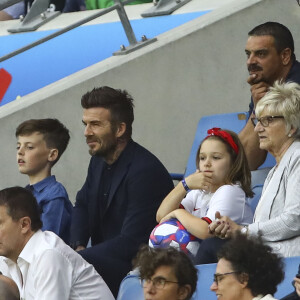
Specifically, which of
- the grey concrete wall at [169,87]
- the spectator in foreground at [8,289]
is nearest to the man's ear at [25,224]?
the spectator in foreground at [8,289]

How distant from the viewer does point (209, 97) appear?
27.9 feet

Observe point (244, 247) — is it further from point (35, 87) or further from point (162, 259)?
point (35, 87)

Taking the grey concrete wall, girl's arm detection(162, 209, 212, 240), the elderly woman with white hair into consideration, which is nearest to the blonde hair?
the elderly woman with white hair

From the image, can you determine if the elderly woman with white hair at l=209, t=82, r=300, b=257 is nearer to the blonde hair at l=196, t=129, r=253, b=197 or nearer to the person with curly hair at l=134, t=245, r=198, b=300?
the blonde hair at l=196, t=129, r=253, b=197

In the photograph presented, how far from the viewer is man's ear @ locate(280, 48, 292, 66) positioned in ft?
23.5

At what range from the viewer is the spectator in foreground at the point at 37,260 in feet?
18.8

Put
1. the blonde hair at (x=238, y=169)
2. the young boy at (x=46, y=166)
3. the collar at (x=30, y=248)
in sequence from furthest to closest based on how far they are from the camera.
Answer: the young boy at (x=46, y=166) < the blonde hair at (x=238, y=169) < the collar at (x=30, y=248)

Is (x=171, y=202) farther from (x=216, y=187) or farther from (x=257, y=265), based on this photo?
(x=257, y=265)

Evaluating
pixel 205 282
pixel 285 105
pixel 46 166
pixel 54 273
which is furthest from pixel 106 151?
pixel 205 282

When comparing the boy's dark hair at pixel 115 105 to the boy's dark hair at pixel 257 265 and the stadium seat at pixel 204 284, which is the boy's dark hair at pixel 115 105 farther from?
the boy's dark hair at pixel 257 265

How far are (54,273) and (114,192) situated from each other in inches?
46.2

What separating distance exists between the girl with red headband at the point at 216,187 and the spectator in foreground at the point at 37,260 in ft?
2.13

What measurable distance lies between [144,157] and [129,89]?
5.77 feet

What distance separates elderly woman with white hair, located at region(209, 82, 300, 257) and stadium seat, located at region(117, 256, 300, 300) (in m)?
0.20
